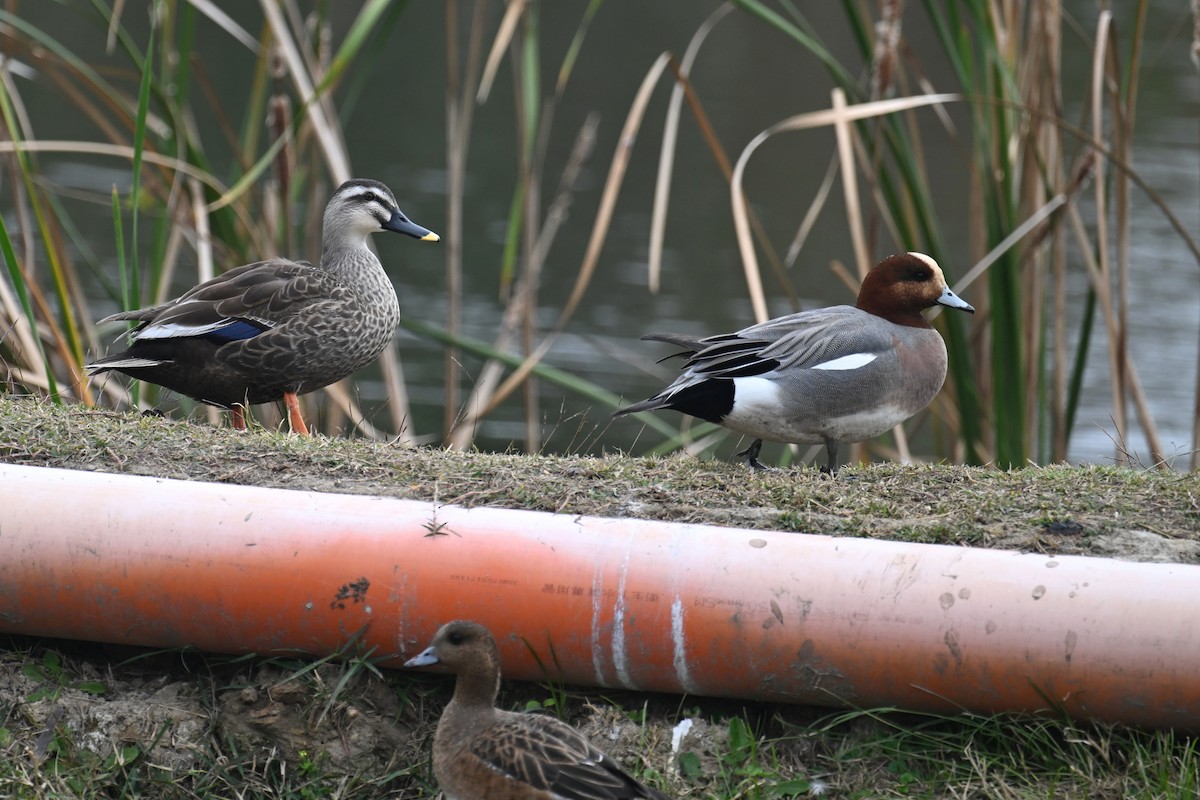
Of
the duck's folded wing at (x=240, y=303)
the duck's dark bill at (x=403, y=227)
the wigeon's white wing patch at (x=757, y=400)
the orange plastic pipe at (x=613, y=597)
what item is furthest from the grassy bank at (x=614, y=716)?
the duck's dark bill at (x=403, y=227)

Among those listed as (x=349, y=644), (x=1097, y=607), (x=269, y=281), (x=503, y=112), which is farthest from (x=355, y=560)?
(x=503, y=112)

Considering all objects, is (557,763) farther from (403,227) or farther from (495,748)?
(403,227)

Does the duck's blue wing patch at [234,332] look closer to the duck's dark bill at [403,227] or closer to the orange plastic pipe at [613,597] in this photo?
the duck's dark bill at [403,227]

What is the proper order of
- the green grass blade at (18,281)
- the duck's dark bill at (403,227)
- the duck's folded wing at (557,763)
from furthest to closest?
the duck's dark bill at (403,227) → the green grass blade at (18,281) → the duck's folded wing at (557,763)

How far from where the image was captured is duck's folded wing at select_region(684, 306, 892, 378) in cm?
383

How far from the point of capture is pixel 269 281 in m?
4.64

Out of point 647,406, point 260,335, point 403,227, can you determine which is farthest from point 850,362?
point 403,227

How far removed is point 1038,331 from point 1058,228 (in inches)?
14.4

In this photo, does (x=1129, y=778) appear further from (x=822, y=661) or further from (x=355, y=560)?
(x=355, y=560)

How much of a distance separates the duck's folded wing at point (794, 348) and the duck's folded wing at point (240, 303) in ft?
4.61

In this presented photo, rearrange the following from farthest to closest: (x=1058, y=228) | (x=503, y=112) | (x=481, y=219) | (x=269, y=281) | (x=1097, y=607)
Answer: (x=503, y=112) < (x=481, y=219) < (x=1058, y=228) < (x=269, y=281) < (x=1097, y=607)

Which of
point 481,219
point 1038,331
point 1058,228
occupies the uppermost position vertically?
point 1058,228

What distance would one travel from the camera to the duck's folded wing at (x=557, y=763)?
2520 millimetres

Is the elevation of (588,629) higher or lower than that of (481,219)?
higher
